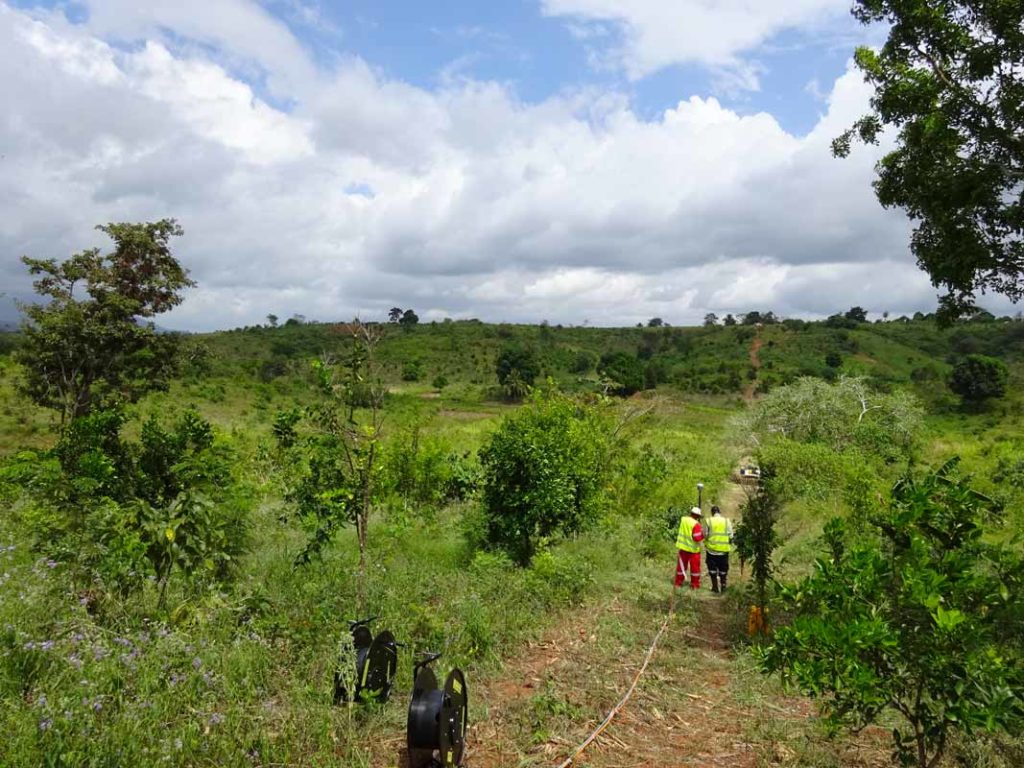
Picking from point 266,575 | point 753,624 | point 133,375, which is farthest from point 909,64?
point 133,375

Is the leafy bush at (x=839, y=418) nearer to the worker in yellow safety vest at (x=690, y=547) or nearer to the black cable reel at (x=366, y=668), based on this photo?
the worker in yellow safety vest at (x=690, y=547)

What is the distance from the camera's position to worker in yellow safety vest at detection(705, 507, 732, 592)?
9.96 meters

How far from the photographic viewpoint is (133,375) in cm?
1627

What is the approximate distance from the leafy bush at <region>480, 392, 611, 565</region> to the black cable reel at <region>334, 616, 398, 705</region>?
510 cm

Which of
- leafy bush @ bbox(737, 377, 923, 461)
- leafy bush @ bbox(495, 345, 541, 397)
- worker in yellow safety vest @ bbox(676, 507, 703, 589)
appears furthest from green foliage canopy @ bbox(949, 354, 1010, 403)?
worker in yellow safety vest @ bbox(676, 507, 703, 589)

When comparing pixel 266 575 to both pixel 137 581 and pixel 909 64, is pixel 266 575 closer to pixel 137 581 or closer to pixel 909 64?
pixel 137 581

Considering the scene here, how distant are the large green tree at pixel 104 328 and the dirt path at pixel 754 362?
45.3 meters

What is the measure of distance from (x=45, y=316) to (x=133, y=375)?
2299mm

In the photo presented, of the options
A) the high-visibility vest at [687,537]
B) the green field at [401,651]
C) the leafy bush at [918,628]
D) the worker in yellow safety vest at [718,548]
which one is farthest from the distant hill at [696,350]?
the leafy bush at [918,628]

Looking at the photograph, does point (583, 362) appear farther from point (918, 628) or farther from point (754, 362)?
point (918, 628)

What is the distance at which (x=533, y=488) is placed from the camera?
389 inches

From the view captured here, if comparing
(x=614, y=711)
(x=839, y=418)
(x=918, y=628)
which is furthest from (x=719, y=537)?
(x=839, y=418)

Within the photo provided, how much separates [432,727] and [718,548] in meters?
7.21

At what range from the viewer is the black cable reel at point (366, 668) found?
4.36m
